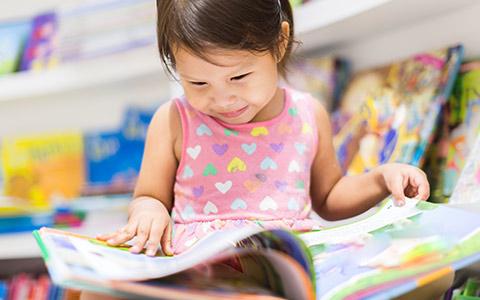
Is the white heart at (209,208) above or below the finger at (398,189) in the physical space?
below

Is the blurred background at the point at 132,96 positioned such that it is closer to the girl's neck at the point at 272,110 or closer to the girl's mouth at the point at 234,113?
the girl's neck at the point at 272,110

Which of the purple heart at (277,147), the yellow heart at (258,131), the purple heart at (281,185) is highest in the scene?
the yellow heart at (258,131)

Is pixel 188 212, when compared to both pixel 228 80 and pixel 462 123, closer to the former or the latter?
pixel 228 80

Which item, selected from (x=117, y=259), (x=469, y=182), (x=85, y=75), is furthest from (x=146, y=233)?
(x=85, y=75)

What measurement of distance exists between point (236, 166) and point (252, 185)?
0.12 feet

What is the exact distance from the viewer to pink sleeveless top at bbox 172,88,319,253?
0.86m

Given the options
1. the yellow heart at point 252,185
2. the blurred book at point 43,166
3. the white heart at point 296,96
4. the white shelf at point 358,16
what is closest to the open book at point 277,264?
the yellow heart at point 252,185

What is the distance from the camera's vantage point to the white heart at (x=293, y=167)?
2.91 ft

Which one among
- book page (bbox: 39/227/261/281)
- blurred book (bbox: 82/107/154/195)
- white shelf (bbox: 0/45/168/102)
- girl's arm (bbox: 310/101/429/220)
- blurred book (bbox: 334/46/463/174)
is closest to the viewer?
book page (bbox: 39/227/261/281)

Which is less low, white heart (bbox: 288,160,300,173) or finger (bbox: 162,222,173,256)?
white heart (bbox: 288,160,300,173)

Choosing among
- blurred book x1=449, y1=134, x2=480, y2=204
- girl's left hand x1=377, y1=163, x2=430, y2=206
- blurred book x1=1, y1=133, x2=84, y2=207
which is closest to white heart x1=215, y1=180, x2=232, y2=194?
girl's left hand x1=377, y1=163, x2=430, y2=206

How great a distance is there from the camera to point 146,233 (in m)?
0.71

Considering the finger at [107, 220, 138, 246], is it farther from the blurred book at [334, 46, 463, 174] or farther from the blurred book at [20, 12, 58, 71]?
the blurred book at [20, 12, 58, 71]

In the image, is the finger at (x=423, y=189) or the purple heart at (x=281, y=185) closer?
the finger at (x=423, y=189)
